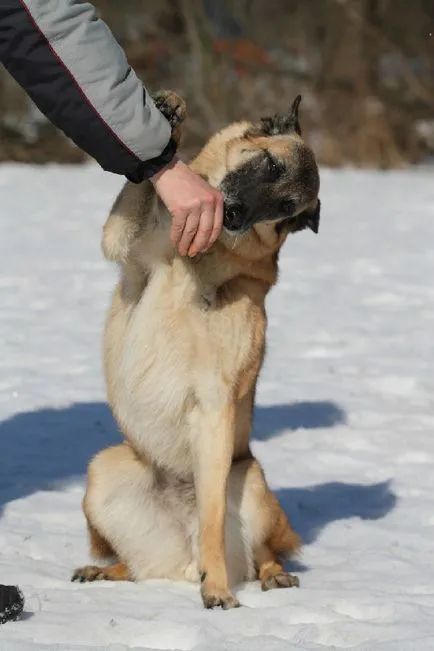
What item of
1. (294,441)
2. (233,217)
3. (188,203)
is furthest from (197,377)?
(294,441)

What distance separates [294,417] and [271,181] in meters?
2.28

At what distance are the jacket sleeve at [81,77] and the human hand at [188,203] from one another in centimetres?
11

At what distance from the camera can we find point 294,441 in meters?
5.62

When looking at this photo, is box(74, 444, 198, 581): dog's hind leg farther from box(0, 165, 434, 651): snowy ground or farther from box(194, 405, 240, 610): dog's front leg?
box(194, 405, 240, 610): dog's front leg

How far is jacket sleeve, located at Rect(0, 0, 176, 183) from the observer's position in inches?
112

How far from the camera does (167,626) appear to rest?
3193 mm

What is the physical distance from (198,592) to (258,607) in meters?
0.28

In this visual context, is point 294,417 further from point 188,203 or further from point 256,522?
point 188,203

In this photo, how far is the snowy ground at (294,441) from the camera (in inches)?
129

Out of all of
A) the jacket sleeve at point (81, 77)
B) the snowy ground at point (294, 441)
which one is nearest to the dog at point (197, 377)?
the snowy ground at point (294, 441)

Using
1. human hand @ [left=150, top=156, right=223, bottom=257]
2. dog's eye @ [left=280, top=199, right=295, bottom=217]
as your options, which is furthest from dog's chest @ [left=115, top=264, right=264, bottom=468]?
human hand @ [left=150, top=156, right=223, bottom=257]

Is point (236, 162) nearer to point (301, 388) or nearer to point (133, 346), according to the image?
point (133, 346)

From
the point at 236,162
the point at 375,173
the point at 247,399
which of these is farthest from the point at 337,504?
the point at 375,173

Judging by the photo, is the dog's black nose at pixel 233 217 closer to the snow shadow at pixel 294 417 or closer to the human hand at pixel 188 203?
the human hand at pixel 188 203
